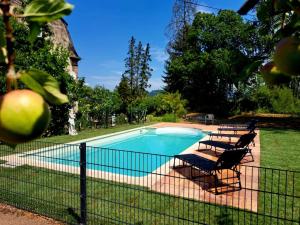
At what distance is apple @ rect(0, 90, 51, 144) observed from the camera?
1.70 ft

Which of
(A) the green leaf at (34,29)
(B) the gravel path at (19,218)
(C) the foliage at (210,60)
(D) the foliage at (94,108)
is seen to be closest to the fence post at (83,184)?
(B) the gravel path at (19,218)

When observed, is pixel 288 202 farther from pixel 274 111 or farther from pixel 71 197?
pixel 274 111

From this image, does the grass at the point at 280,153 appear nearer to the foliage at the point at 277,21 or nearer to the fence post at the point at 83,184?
the fence post at the point at 83,184

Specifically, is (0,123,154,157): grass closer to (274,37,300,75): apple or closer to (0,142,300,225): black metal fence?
(0,142,300,225): black metal fence

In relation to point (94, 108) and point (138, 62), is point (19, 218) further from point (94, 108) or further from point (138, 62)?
point (138, 62)

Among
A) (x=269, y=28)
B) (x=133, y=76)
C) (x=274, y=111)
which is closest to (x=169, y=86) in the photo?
(x=274, y=111)

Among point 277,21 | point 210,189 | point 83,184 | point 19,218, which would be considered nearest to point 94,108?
point 210,189

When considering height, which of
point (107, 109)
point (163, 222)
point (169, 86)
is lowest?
point (163, 222)

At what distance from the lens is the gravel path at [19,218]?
581cm

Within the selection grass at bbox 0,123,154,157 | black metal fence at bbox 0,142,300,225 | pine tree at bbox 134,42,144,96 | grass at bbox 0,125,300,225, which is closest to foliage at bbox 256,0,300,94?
grass at bbox 0,123,154,157

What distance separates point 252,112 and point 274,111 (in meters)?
1.88

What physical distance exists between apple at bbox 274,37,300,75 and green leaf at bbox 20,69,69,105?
16.5 inches

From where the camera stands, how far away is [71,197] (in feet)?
20.0

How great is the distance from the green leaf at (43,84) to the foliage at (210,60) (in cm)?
2704
